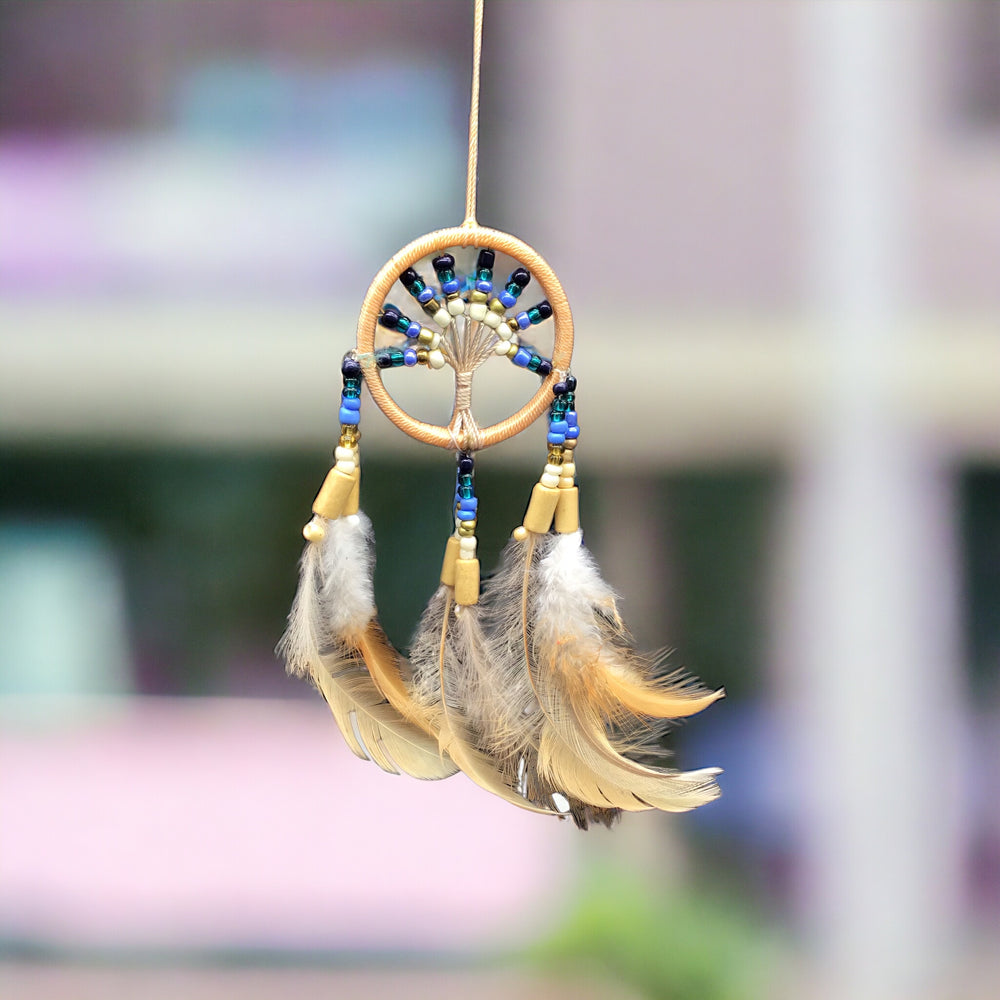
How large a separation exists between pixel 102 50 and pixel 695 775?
96 cm

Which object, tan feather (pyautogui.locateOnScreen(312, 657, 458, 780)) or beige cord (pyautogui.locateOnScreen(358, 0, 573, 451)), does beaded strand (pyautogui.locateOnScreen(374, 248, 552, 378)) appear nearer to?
beige cord (pyautogui.locateOnScreen(358, 0, 573, 451))

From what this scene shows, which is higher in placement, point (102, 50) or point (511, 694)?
point (102, 50)

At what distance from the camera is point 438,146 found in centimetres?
103

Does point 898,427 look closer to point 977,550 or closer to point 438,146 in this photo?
point 977,550

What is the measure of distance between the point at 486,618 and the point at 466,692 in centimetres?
5

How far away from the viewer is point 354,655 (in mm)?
680

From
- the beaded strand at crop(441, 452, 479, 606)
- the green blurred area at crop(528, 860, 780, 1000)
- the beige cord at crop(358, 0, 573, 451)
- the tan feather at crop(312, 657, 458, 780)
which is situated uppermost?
the beige cord at crop(358, 0, 573, 451)

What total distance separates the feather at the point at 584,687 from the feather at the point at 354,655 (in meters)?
0.08

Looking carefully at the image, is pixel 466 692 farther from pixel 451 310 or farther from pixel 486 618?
pixel 451 310

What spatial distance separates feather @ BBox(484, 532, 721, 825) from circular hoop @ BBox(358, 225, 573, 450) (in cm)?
9

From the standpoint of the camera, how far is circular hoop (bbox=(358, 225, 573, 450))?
608mm

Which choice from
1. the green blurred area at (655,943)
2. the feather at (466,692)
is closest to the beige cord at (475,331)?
the feather at (466,692)

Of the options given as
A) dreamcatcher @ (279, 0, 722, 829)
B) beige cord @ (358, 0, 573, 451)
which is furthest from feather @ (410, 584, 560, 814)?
beige cord @ (358, 0, 573, 451)

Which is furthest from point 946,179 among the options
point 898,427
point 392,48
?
point 392,48
